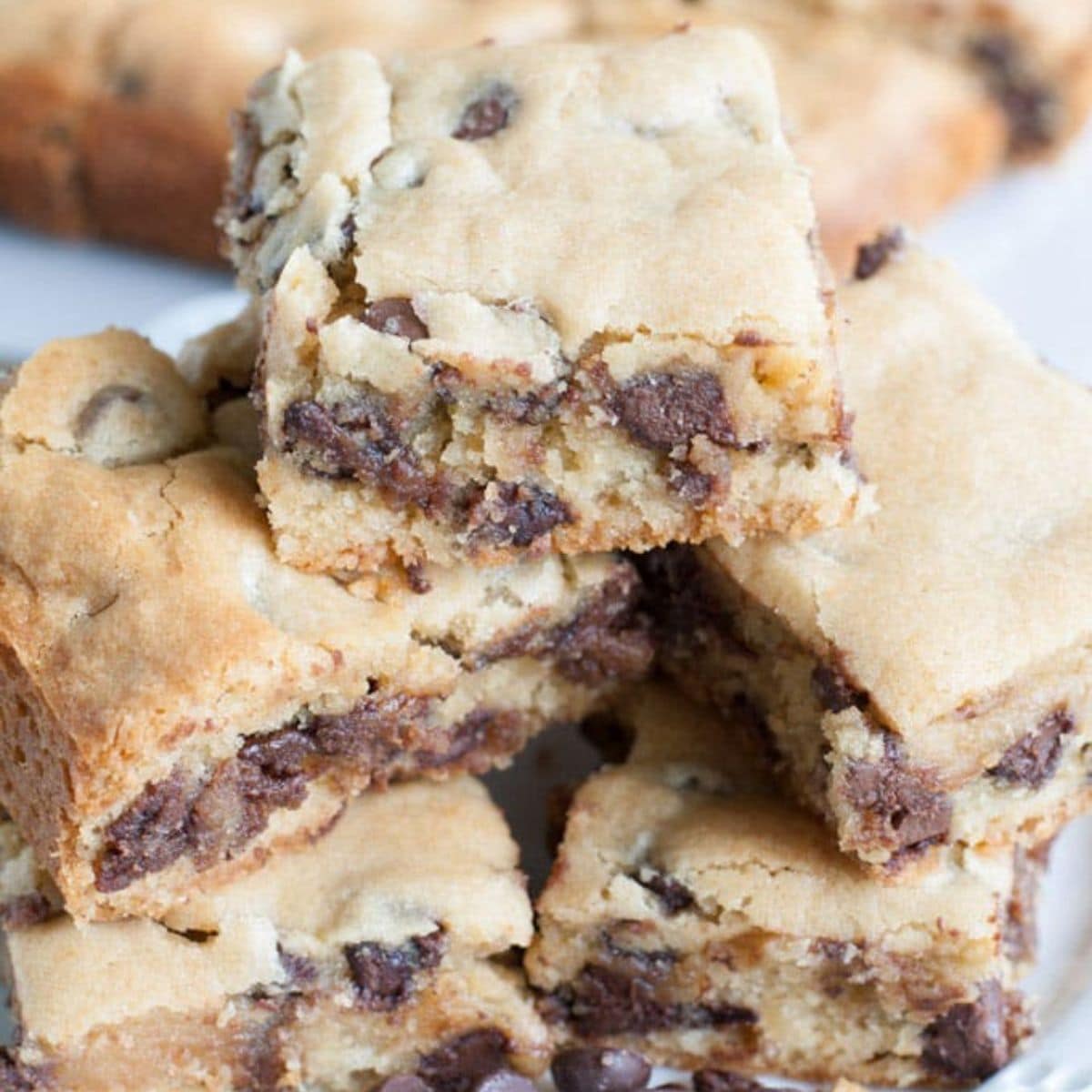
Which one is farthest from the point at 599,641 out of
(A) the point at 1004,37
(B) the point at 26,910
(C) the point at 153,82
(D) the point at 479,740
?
(A) the point at 1004,37

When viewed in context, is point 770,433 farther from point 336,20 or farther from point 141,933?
point 336,20

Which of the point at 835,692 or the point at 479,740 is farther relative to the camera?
the point at 479,740

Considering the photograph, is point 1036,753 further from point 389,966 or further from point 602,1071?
point 389,966

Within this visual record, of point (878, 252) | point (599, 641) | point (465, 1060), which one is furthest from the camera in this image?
point (878, 252)

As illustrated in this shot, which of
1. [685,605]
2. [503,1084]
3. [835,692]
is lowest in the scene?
[503,1084]

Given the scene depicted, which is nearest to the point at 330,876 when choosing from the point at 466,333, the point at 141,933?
the point at 141,933

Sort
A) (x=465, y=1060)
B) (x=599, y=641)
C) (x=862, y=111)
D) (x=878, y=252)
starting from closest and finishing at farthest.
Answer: (x=465, y=1060) < (x=599, y=641) < (x=878, y=252) < (x=862, y=111)

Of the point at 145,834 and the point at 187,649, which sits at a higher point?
the point at 187,649

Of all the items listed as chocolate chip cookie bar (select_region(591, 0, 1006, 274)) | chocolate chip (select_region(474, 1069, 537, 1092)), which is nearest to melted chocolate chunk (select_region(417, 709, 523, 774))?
chocolate chip (select_region(474, 1069, 537, 1092))

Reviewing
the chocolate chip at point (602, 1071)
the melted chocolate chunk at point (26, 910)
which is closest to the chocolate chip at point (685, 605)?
the chocolate chip at point (602, 1071)
